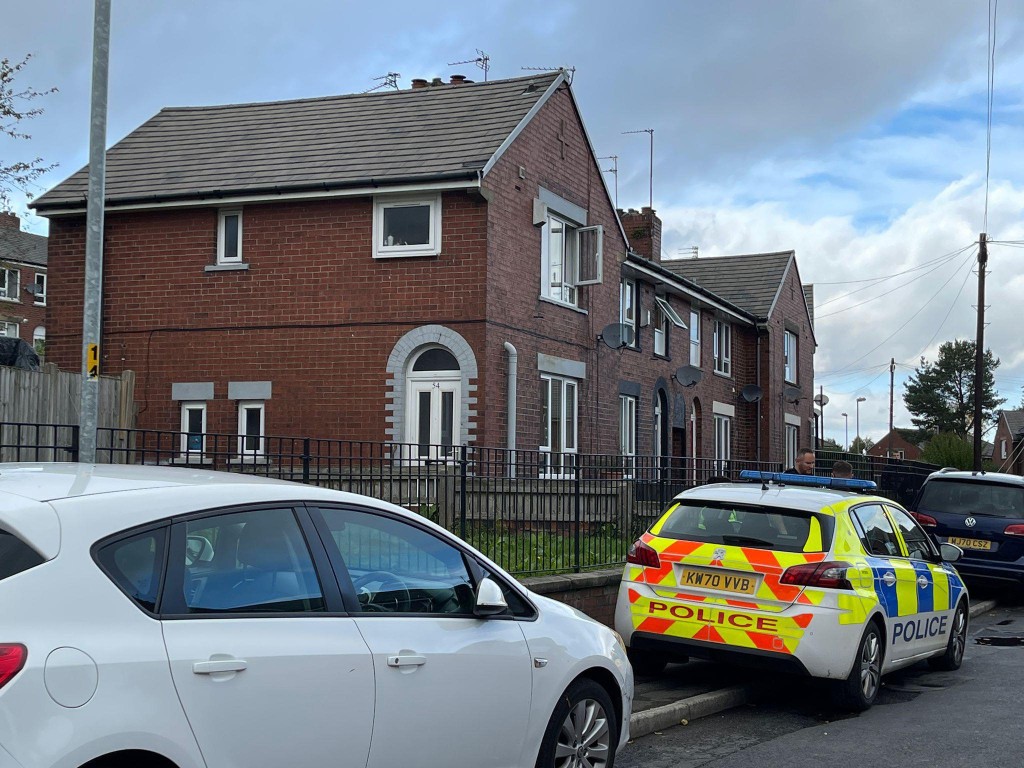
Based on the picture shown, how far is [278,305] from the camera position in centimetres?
1978

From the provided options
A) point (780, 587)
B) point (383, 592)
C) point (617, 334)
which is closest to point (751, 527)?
point (780, 587)

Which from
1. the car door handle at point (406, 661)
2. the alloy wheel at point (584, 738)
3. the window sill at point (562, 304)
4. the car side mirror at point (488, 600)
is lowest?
the alloy wheel at point (584, 738)

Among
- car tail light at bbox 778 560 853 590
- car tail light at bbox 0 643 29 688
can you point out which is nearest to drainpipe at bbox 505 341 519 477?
car tail light at bbox 778 560 853 590

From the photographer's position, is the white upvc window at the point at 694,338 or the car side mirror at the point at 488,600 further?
the white upvc window at the point at 694,338

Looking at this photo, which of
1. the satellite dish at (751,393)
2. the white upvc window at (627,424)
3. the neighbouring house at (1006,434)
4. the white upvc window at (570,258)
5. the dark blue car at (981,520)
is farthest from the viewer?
the neighbouring house at (1006,434)

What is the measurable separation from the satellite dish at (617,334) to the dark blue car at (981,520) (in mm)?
7671

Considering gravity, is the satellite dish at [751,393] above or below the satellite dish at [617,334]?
below

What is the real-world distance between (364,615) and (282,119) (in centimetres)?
1914

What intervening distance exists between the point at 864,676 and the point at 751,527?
1.31 m

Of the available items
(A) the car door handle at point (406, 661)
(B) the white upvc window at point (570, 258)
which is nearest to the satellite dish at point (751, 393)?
(B) the white upvc window at point (570, 258)

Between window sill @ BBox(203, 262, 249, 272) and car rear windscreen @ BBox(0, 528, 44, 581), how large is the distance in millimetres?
16807

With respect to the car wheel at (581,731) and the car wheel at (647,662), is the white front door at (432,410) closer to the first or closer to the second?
the car wheel at (647,662)

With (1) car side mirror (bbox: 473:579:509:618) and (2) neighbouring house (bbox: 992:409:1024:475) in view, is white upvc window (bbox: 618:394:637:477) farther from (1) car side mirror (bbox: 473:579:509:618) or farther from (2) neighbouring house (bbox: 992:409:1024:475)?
(2) neighbouring house (bbox: 992:409:1024:475)

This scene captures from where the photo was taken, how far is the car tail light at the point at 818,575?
810 centimetres
